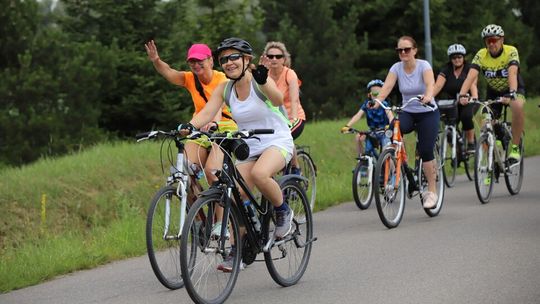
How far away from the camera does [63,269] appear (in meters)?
9.71

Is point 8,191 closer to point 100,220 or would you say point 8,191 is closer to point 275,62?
point 100,220

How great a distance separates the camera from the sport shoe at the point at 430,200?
39.5 ft

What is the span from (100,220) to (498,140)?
5.05 meters

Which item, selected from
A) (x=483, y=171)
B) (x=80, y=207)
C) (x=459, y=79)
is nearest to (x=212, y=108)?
(x=483, y=171)

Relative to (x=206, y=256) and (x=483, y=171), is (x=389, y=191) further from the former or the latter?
(x=206, y=256)

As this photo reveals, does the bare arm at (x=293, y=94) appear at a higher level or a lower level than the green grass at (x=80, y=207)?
higher

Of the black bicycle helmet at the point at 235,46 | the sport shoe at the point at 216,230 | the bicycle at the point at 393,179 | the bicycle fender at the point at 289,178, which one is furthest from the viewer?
the bicycle at the point at 393,179

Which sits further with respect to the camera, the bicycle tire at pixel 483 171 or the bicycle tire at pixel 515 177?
the bicycle tire at pixel 515 177

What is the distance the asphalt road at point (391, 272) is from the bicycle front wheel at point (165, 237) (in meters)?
0.14

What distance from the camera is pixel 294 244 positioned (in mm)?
8617

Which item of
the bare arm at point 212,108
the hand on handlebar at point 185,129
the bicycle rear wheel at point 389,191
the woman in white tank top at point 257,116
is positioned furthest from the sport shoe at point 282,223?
the bicycle rear wheel at point 389,191

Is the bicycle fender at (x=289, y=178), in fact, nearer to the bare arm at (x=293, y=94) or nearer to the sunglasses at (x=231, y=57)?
the sunglasses at (x=231, y=57)

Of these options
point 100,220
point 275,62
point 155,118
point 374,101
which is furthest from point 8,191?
point 155,118

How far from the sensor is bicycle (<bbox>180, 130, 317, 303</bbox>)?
7406mm
